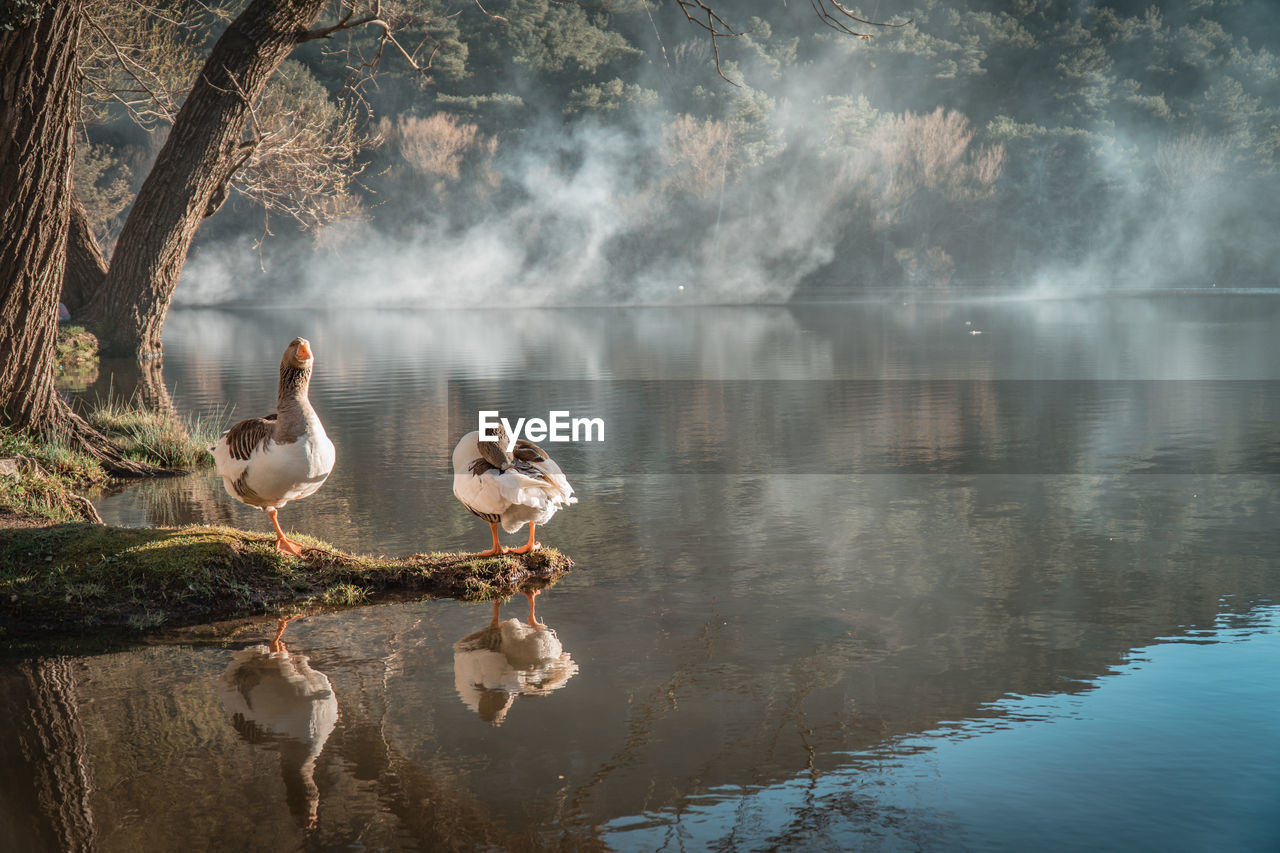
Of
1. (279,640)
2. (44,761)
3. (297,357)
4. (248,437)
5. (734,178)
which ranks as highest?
(734,178)

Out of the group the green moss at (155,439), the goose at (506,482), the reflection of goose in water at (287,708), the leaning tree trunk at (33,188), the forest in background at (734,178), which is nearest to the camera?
the reflection of goose in water at (287,708)

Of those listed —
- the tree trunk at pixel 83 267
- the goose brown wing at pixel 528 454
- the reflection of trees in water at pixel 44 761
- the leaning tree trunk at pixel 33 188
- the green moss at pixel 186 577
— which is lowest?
the reflection of trees in water at pixel 44 761

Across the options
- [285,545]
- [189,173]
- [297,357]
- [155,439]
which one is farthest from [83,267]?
[297,357]

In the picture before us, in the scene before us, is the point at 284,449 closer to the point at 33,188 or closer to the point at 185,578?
the point at 185,578

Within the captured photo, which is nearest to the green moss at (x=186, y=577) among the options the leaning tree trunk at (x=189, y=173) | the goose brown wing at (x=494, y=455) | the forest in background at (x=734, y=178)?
the goose brown wing at (x=494, y=455)

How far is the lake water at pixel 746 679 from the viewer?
3.53m

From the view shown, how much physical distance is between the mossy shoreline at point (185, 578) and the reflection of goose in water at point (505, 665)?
22.4 inches

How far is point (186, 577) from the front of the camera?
211 inches

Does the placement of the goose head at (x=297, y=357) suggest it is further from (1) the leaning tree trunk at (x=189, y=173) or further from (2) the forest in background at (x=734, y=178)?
(2) the forest in background at (x=734, y=178)

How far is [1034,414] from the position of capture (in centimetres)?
1273

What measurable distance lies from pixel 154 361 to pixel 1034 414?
14.1 m

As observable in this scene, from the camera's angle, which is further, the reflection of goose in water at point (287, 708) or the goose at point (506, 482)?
the goose at point (506, 482)

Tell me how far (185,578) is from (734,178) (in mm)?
49189

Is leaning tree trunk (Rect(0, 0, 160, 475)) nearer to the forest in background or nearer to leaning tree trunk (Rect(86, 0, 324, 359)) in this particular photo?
leaning tree trunk (Rect(86, 0, 324, 359))
